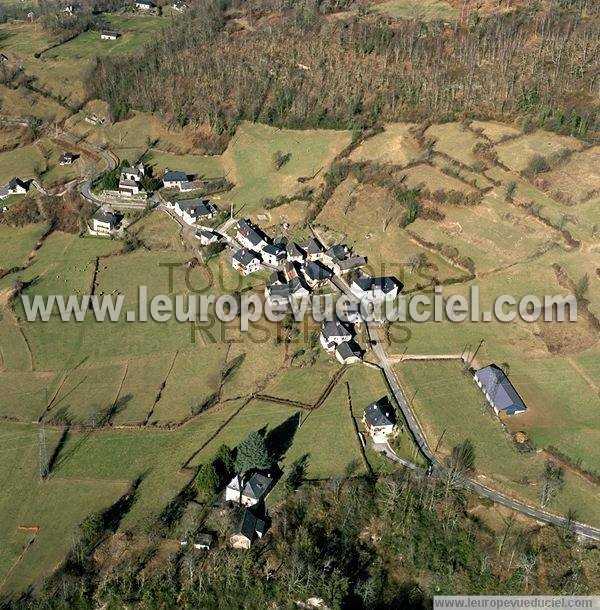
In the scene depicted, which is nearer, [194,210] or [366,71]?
[194,210]

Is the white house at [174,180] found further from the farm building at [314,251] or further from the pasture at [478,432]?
the pasture at [478,432]

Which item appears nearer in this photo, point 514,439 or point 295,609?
point 295,609

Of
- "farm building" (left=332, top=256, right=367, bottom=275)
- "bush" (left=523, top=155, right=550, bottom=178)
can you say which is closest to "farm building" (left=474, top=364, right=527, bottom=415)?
"farm building" (left=332, top=256, right=367, bottom=275)

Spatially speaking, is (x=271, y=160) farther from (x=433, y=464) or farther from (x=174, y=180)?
(x=433, y=464)

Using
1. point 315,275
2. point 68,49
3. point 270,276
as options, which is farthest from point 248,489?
point 68,49

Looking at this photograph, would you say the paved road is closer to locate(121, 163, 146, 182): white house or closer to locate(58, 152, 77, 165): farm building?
locate(121, 163, 146, 182): white house

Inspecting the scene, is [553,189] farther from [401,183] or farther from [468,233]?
[401,183]

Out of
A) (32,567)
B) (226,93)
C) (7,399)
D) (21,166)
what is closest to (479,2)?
(226,93)
